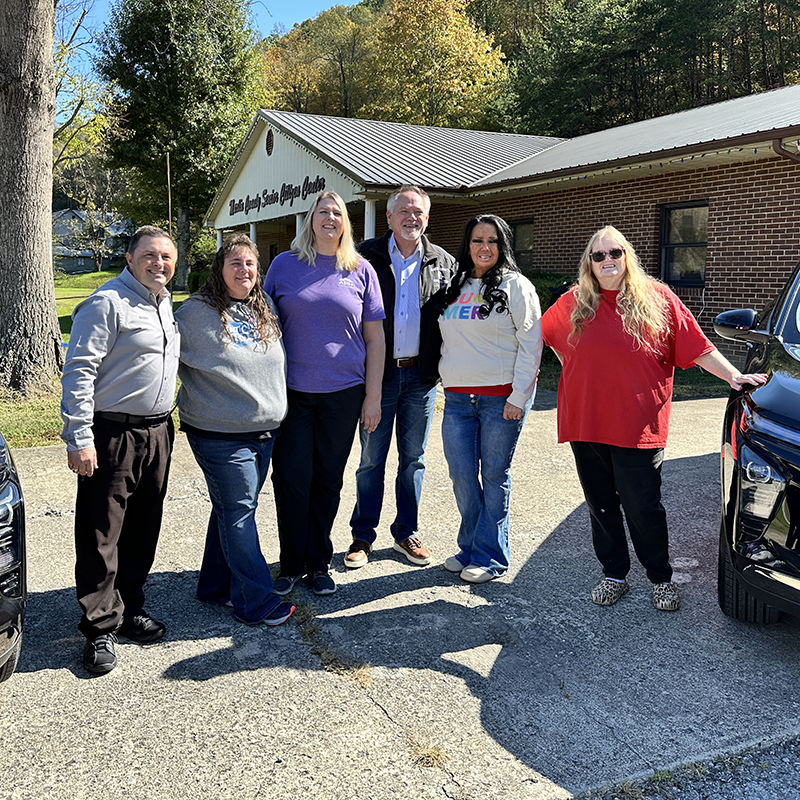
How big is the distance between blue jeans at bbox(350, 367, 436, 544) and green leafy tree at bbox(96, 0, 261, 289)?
3046cm

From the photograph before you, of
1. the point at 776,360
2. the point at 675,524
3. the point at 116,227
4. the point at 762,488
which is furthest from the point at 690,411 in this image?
the point at 116,227

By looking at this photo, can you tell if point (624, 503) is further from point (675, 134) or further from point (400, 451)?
point (675, 134)

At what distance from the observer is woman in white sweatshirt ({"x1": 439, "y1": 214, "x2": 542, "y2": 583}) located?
12.1 feet

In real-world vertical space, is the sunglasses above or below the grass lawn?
above

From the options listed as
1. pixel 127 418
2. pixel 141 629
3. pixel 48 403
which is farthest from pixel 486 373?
pixel 48 403

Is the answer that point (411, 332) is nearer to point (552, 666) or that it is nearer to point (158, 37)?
point (552, 666)

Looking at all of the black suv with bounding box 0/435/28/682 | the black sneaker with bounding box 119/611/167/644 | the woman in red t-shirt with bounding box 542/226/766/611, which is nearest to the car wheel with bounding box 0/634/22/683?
the black suv with bounding box 0/435/28/682

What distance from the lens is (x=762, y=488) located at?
2.82 m

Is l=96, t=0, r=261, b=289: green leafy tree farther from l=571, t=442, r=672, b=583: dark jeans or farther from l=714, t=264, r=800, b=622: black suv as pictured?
l=714, t=264, r=800, b=622: black suv

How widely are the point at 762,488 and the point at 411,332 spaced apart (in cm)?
184

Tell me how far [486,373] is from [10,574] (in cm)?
223

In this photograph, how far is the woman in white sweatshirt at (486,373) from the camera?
12.1 ft

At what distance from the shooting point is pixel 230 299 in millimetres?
3225

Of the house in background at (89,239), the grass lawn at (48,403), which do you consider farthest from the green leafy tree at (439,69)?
the grass lawn at (48,403)
